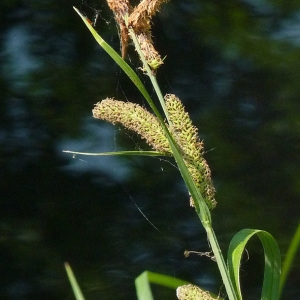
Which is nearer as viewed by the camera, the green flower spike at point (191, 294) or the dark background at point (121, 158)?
the green flower spike at point (191, 294)

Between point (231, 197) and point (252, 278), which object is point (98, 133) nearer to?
point (231, 197)

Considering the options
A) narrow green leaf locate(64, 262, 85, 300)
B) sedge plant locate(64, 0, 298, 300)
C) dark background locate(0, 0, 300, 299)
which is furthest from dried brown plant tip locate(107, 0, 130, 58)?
dark background locate(0, 0, 300, 299)

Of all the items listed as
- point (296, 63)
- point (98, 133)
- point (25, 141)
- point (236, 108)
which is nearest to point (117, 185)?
point (98, 133)

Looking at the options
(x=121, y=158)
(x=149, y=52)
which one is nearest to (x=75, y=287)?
(x=149, y=52)

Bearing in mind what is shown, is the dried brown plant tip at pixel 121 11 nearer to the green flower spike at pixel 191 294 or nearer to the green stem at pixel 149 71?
the green stem at pixel 149 71

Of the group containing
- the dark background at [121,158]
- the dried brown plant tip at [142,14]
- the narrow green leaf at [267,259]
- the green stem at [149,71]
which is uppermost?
the dried brown plant tip at [142,14]

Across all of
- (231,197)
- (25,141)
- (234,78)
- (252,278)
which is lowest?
(252,278)

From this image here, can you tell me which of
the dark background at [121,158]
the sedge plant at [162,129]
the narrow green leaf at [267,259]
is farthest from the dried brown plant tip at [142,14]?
the dark background at [121,158]
